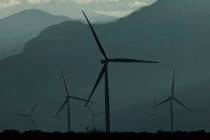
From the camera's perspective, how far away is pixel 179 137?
36562 millimetres

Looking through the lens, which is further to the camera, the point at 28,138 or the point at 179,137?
the point at 28,138

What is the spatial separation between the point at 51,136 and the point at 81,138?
2072 mm

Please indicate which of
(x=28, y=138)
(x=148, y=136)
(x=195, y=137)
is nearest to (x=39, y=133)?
(x=28, y=138)

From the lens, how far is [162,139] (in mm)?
36812

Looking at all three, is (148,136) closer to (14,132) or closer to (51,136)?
(51,136)

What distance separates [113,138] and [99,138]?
2.40 ft

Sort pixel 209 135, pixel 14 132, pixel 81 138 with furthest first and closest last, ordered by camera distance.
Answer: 1. pixel 14 132
2. pixel 81 138
3. pixel 209 135

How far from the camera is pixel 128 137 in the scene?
37500mm

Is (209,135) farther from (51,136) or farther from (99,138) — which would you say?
(51,136)

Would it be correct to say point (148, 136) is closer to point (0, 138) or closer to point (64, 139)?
point (64, 139)

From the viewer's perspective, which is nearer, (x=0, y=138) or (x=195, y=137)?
→ (x=195, y=137)

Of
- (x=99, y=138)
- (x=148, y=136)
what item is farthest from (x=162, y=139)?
(x=99, y=138)

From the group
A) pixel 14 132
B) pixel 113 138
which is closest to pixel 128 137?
pixel 113 138

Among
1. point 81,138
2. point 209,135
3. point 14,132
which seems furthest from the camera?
point 14,132
